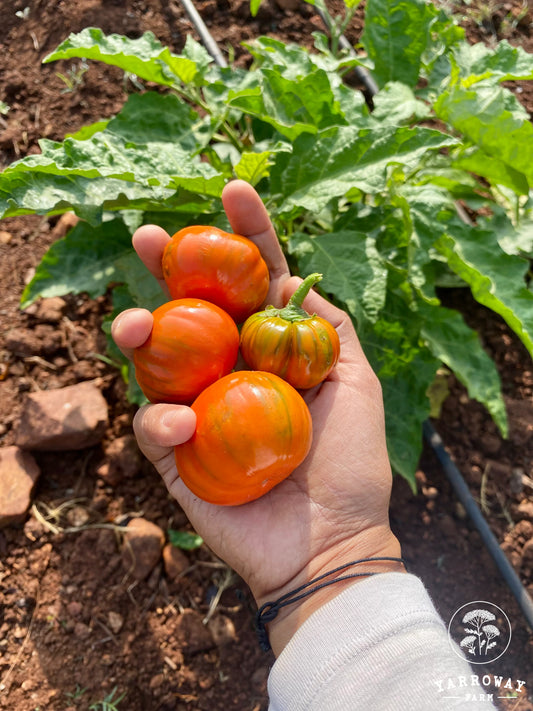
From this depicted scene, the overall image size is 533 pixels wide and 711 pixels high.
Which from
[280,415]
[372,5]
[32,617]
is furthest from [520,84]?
[32,617]

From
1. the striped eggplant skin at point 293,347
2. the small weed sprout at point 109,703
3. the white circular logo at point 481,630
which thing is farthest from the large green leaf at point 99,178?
the white circular logo at point 481,630

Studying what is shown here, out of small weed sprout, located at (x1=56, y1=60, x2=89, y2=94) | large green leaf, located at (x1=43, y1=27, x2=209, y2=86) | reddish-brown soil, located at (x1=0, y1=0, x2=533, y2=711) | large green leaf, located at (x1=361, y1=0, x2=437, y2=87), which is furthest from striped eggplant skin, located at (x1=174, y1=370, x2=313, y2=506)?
small weed sprout, located at (x1=56, y1=60, x2=89, y2=94)

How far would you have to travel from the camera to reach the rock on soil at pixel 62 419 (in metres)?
2.46

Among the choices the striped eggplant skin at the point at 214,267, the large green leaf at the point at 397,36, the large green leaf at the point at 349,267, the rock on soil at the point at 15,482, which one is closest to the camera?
the striped eggplant skin at the point at 214,267

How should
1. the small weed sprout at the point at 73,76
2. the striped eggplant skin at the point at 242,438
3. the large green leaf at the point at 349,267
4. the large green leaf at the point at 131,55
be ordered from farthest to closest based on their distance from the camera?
the small weed sprout at the point at 73,76 < the large green leaf at the point at 131,55 < the large green leaf at the point at 349,267 < the striped eggplant skin at the point at 242,438

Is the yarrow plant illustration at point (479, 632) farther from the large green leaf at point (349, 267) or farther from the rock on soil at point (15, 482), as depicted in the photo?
Answer: the rock on soil at point (15, 482)

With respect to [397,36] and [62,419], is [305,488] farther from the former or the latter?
[397,36]

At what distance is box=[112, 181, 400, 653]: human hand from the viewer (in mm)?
1662

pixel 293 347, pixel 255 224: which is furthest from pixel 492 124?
pixel 293 347

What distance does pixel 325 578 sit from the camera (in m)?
1.68

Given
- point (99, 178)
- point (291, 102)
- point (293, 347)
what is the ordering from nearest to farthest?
point (293, 347)
point (99, 178)
point (291, 102)

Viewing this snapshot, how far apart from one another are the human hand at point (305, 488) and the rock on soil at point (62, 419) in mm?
670

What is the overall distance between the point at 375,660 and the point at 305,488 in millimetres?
570

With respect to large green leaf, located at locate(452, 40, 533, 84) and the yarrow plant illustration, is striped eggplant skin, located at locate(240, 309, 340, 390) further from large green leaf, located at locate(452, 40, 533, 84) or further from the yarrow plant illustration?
large green leaf, located at locate(452, 40, 533, 84)
